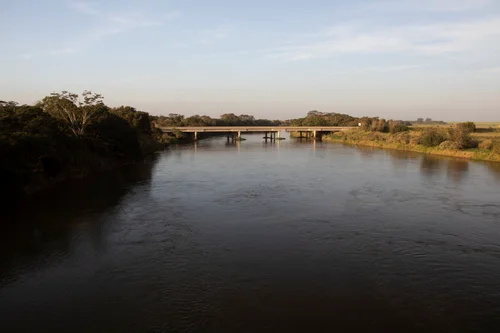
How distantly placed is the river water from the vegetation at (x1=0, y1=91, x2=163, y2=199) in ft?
6.85

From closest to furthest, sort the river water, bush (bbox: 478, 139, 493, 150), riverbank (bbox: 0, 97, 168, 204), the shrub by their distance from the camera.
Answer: the river water
riverbank (bbox: 0, 97, 168, 204)
bush (bbox: 478, 139, 493, 150)
the shrub

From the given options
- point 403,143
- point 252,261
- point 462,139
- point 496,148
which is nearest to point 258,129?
point 403,143

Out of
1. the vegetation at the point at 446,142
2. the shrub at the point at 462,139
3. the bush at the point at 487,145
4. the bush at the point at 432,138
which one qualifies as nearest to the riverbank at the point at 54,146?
the vegetation at the point at 446,142

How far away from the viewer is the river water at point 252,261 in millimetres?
11031

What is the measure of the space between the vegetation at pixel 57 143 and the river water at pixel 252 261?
209cm

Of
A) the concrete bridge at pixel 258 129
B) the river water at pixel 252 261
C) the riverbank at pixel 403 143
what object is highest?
the concrete bridge at pixel 258 129

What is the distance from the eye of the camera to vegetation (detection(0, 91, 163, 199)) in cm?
2447

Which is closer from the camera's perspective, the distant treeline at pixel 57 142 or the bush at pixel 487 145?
the distant treeline at pixel 57 142

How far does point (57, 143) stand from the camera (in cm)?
3020

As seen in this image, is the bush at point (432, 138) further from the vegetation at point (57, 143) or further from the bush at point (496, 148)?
the vegetation at point (57, 143)

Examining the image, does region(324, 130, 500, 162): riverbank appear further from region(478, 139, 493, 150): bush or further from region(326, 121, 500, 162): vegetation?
region(478, 139, 493, 150): bush

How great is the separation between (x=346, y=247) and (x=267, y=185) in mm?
15034

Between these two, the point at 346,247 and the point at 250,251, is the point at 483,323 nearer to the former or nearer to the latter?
the point at 346,247

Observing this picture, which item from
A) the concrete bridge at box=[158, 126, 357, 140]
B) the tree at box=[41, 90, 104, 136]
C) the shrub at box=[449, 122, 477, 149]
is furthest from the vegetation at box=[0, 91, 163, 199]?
the shrub at box=[449, 122, 477, 149]
